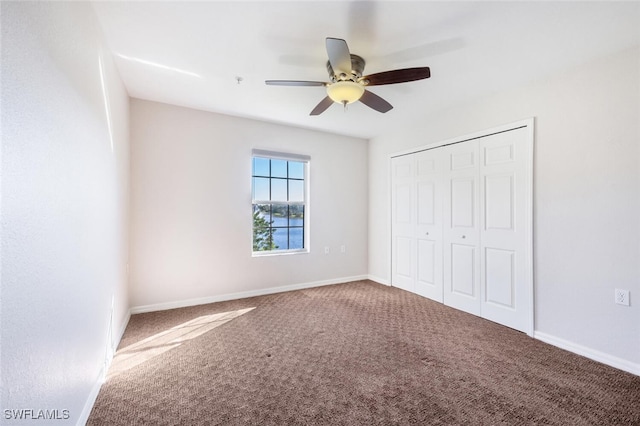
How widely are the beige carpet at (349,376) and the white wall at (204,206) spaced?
627 mm

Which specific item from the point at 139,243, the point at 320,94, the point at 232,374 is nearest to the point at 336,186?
the point at 320,94

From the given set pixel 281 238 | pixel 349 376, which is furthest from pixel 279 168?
pixel 349 376

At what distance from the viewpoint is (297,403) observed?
1733mm

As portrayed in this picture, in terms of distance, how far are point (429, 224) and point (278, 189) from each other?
2.23 meters

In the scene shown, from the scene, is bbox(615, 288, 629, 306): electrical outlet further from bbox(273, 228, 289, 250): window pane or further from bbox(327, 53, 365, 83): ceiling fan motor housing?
bbox(273, 228, 289, 250): window pane

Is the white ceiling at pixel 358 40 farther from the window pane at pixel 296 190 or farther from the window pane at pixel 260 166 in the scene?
the window pane at pixel 296 190

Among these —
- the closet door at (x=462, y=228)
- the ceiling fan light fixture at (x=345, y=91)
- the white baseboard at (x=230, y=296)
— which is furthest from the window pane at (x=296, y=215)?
the ceiling fan light fixture at (x=345, y=91)

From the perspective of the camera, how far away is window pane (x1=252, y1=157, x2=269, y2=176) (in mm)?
3998

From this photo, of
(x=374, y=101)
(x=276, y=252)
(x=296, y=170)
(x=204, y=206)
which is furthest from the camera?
(x=296, y=170)

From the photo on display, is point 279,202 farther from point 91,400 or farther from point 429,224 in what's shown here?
point 91,400

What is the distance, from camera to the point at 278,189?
419 centimetres

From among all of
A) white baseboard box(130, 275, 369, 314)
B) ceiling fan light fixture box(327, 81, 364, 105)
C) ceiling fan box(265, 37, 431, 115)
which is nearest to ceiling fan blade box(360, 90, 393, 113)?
ceiling fan box(265, 37, 431, 115)

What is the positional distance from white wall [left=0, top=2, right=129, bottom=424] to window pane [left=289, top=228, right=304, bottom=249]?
253cm

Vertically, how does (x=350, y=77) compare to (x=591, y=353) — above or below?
above
